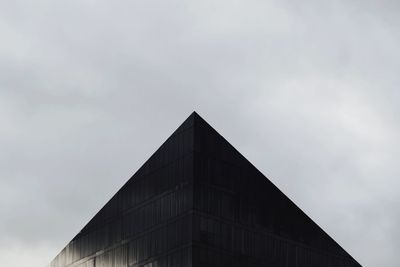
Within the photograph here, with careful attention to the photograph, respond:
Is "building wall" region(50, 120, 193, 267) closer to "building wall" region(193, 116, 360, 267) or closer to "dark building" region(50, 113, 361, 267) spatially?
"dark building" region(50, 113, 361, 267)

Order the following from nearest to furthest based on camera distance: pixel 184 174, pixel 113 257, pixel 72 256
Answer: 1. pixel 184 174
2. pixel 113 257
3. pixel 72 256

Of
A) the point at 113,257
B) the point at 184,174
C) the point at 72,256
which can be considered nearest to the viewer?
the point at 184,174

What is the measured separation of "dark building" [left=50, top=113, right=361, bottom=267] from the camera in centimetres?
12475

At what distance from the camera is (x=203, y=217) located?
124438 millimetres

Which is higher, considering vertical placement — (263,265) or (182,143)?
(182,143)

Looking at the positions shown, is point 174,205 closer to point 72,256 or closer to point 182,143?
point 182,143

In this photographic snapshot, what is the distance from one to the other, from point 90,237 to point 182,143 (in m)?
21.4

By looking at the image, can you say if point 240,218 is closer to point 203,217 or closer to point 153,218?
point 203,217

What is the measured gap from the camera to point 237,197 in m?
129

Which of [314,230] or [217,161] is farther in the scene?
[314,230]

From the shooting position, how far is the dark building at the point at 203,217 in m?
125

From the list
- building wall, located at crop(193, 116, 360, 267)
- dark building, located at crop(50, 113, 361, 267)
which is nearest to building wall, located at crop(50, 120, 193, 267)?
dark building, located at crop(50, 113, 361, 267)

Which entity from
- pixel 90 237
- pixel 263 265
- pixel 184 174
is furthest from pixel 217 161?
pixel 90 237

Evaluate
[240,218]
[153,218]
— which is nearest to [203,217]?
[240,218]
